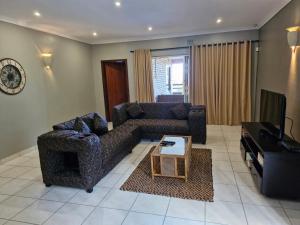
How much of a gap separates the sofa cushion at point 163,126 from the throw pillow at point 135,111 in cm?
27

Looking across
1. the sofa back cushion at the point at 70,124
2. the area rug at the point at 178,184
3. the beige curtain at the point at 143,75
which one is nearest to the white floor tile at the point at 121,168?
the area rug at the point at 178,184

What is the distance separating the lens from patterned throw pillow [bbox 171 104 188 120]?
185 inches

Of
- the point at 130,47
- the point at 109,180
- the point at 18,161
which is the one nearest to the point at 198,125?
the point at 109,180

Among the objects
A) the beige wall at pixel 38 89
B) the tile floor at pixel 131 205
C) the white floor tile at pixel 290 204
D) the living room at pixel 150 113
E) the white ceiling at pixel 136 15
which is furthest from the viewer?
the beige wall at pixel 38 89

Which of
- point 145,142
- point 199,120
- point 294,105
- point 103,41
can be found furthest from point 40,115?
point 294,105

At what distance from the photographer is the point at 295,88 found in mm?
2979

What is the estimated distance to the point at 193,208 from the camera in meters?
2.28

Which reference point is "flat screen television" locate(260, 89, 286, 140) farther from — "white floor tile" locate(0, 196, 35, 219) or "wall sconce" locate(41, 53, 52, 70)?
"wall sconce" locate(41, 53, 52, 70)

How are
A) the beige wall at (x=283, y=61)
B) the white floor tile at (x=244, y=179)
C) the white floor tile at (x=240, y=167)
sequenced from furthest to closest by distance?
the white floor tile at (x=240, y=167), the beige wall at (x=283, y=61), the white floor tile at (x=244, y=179)

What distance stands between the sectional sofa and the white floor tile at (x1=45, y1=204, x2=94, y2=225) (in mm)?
320

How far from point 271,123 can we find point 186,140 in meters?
1.28

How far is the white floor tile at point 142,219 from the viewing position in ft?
6.83

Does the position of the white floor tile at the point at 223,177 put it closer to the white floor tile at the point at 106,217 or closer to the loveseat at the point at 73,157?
the white floor tile at the point at 106,217

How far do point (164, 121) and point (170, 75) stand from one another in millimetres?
2010
